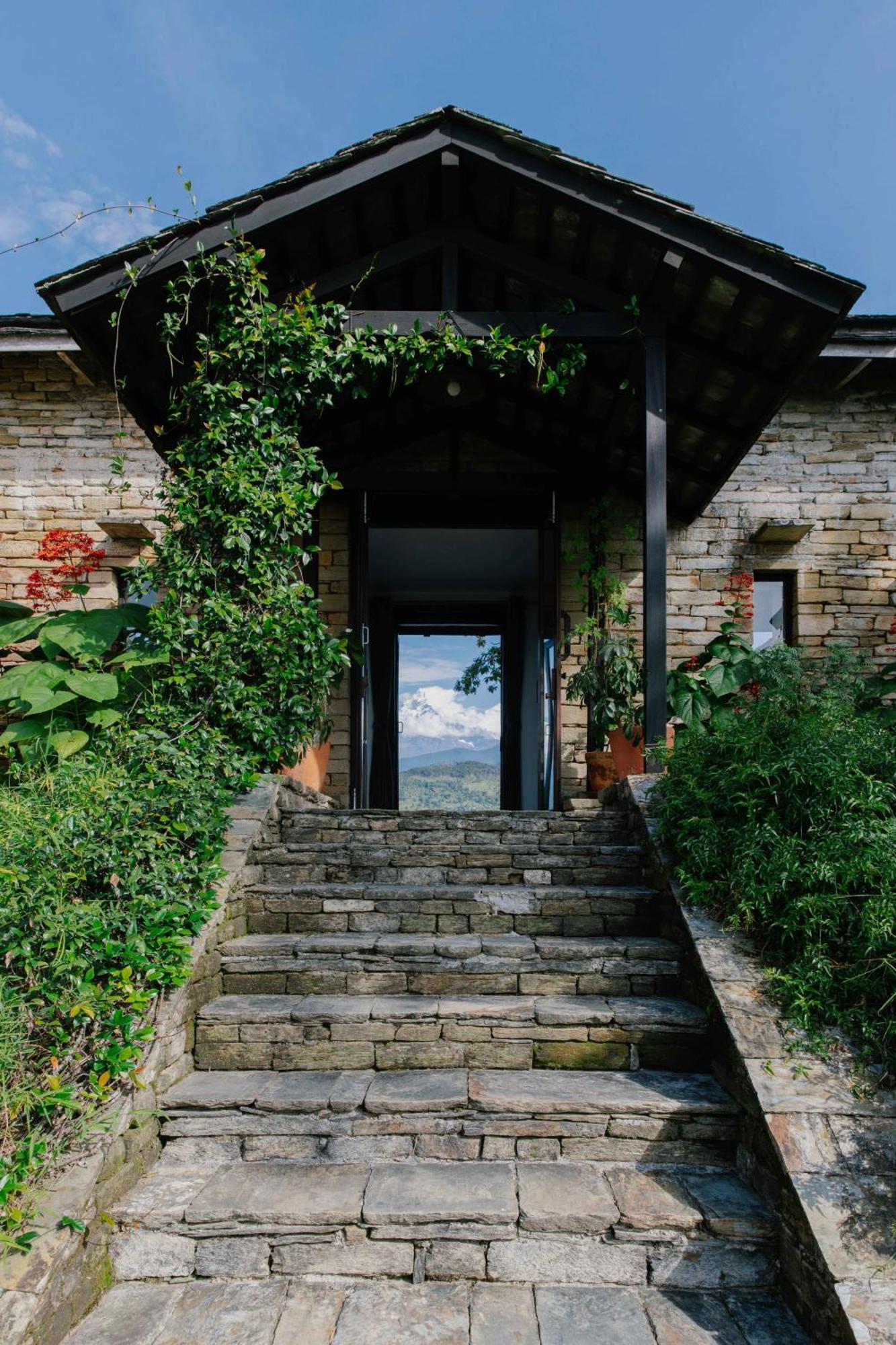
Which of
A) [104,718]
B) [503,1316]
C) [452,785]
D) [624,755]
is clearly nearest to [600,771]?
[624,755]

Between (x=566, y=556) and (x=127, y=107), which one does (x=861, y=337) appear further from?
(x=127, y=107)

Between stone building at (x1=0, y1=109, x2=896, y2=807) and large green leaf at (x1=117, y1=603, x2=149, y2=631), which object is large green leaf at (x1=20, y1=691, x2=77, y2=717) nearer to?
large green leaf at (x1=117, y1=603, x2=149, y2=631)

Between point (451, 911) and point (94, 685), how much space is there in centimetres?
216

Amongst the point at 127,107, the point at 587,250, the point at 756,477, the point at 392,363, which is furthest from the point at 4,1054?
the point at 127,107

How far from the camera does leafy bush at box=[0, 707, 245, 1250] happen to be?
2.11m

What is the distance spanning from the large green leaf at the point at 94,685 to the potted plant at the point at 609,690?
309 cm

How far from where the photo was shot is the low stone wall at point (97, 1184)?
5.89 feet

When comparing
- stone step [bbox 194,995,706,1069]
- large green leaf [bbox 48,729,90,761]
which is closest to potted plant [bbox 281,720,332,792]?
large green leaf [bbox 48,729,90,761]

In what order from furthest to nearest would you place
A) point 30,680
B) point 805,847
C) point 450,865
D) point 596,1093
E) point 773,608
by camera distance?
1. point 773,608
2. point 30,680
3. point 450,865
4. point 805,847
5. point 596,1093

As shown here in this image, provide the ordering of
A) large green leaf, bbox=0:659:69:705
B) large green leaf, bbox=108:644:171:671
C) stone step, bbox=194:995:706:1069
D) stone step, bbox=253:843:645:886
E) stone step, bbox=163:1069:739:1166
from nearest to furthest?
stone step, bbox=163:1069:739:1166, stone step, bbox=194:995:706:1069, stone step, bbox=253:843:645:886, large green leaf, bbox=108:644:171:671, large green leaf, bbox=0:659:69:705

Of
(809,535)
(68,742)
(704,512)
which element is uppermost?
(704,512)

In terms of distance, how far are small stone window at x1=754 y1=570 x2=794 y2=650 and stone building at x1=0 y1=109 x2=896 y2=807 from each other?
0.02 m

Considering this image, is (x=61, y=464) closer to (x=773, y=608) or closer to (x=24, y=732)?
(x=24, y=732)

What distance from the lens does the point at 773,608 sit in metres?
7.08
